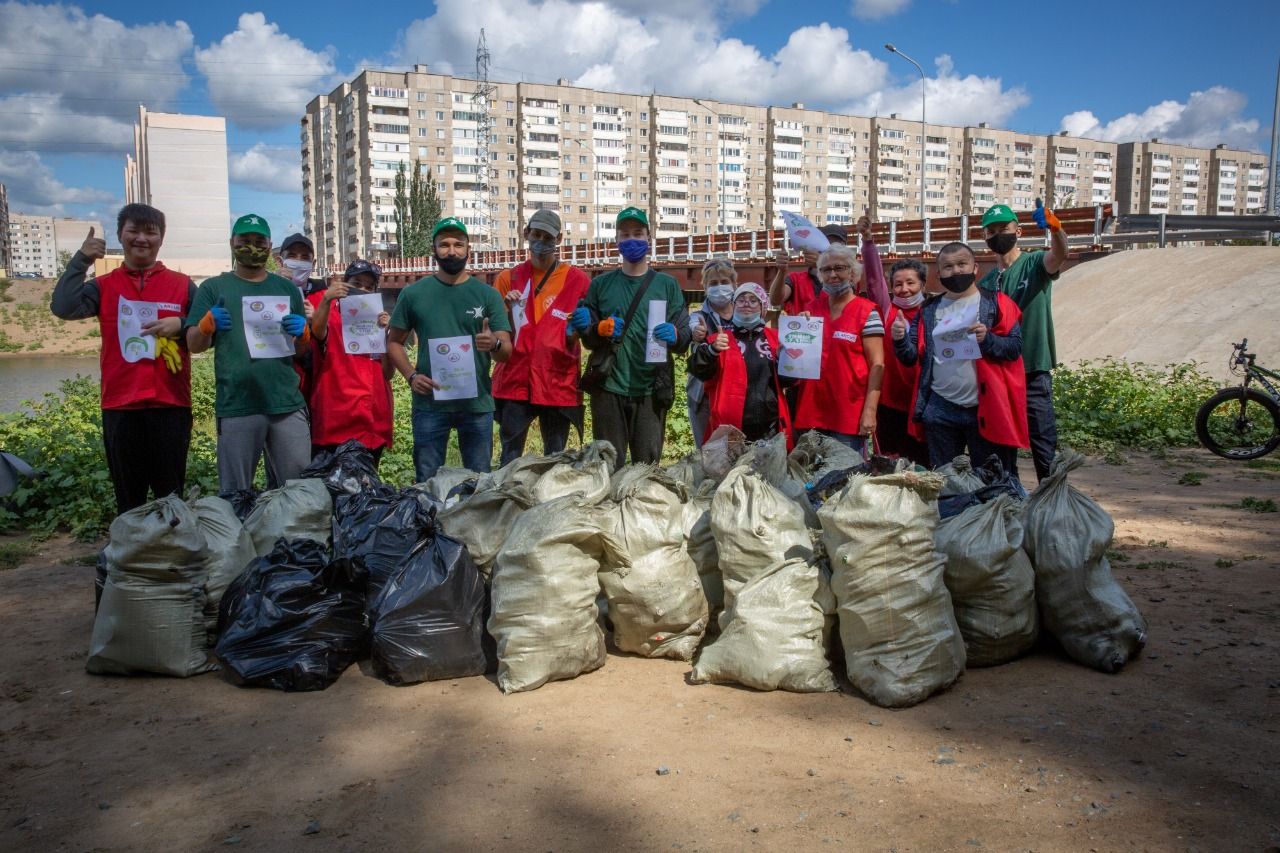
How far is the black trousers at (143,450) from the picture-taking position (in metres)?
4.45

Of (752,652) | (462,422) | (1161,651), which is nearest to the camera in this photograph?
(752,652)

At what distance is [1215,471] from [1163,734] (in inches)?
238

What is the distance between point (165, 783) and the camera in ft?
9.45

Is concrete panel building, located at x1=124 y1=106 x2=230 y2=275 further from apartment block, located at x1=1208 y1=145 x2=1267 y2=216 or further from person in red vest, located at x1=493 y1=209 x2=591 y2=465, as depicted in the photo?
apartment block, located at x1=1208 y1=145 x2=1267 y2=216

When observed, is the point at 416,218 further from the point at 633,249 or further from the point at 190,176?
the point at 633,249

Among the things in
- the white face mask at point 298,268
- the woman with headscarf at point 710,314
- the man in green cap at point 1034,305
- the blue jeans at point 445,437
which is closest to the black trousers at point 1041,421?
the man in green cap at point 1034,305

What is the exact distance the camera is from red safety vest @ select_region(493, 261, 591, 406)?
513cm

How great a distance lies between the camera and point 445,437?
5.06 metres

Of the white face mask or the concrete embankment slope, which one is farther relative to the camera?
the concrete embankment slope

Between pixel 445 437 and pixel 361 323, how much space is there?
789 millimetres

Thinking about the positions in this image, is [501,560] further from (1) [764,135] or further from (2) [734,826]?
(1) [764,135]

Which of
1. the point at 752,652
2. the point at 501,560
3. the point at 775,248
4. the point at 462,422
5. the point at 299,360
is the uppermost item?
the point at 775,248

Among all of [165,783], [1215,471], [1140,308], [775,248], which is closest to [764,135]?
[775,248]

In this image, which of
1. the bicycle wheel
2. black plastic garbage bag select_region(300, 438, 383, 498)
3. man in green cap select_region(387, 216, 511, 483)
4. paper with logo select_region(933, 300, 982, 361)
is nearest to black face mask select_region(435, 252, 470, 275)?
man in green cap select_region(387, 216, 511, 483)
